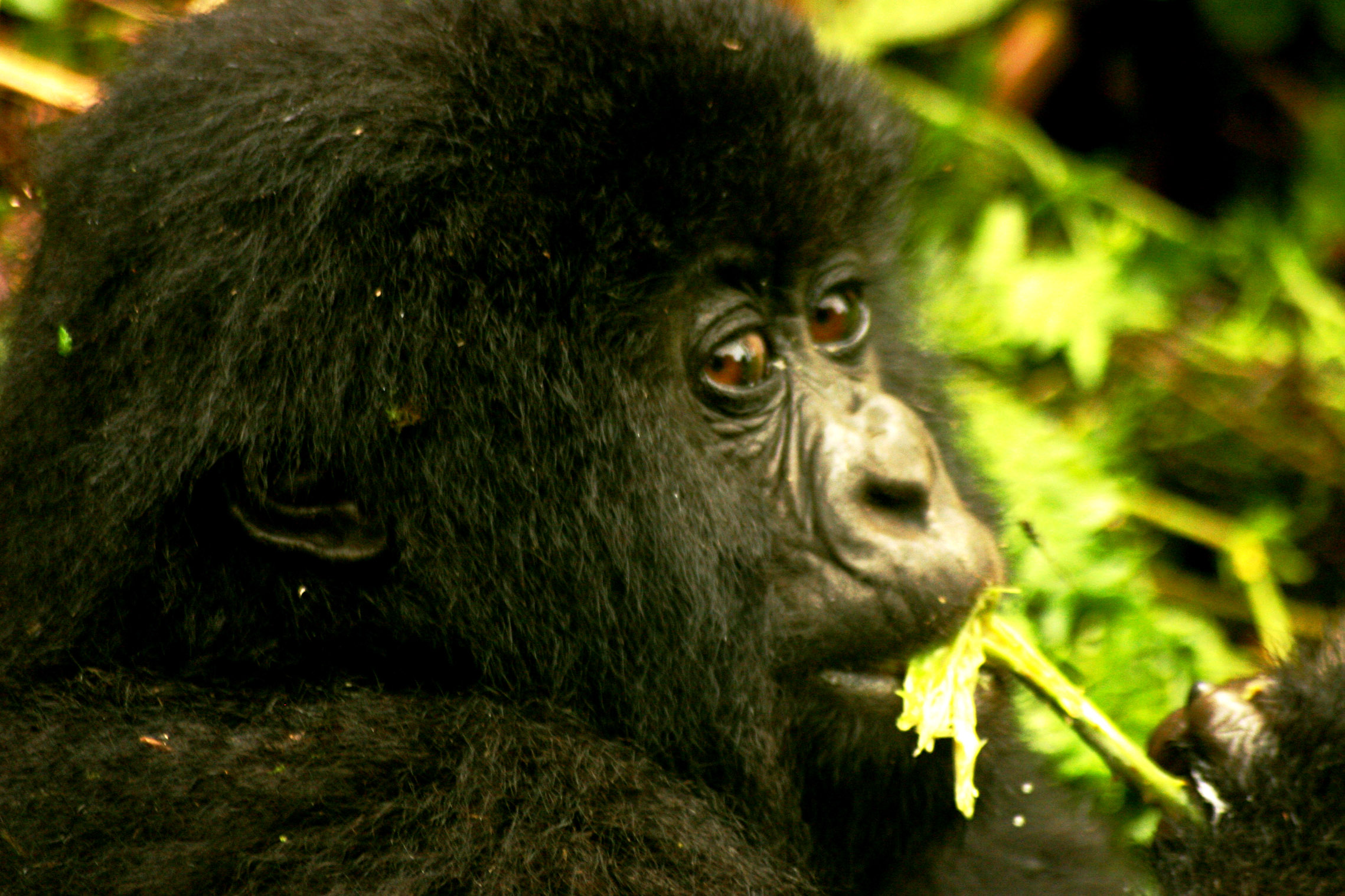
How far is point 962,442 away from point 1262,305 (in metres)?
1.97

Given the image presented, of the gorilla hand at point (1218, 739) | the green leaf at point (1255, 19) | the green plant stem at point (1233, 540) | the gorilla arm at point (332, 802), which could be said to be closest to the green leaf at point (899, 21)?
the green leaf at point (1255, 19)

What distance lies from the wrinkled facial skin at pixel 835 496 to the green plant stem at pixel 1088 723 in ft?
0.41

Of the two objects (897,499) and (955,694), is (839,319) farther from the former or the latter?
(955,694)

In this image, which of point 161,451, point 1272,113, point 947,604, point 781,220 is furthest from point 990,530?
point 1272,113

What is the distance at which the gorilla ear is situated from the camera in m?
2.05

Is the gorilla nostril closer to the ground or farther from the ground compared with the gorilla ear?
farther from the ground

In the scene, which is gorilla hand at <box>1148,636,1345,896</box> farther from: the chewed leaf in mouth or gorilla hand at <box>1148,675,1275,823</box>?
the chewed leaf in mouth

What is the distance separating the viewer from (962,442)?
2.82 metres

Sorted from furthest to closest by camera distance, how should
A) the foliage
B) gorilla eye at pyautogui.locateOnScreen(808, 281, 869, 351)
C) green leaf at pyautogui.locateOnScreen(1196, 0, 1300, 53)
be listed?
green leaf at pyautogui.locateOnScreen(1196, 0, 1300, 53) < the foliage < gorilla eye at pyautogui.locateOnScreen(808, 281, 869, 351)

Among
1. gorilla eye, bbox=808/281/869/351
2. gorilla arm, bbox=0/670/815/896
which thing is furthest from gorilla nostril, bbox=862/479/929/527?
gorilla arm, bbox=0/670/815/896

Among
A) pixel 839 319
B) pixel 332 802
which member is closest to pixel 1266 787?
pixel 839 319

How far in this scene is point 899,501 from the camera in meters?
2.17

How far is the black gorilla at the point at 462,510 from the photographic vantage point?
197 centimetres

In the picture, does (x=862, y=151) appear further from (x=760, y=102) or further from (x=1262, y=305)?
(x=1262, y=305)
